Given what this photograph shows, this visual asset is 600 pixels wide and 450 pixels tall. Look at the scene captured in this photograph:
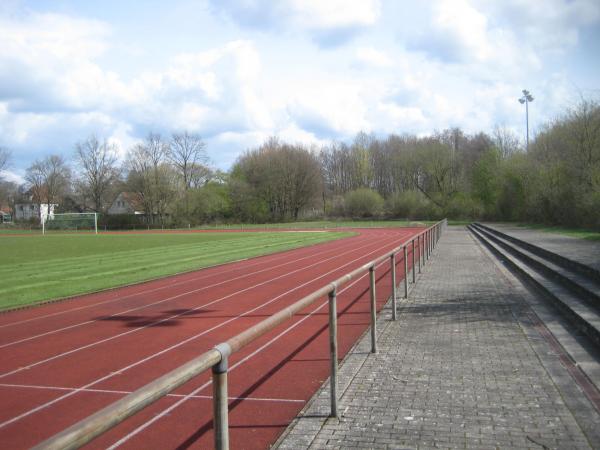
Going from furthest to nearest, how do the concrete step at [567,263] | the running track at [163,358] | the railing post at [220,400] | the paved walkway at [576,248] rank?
1. the paved walkway at [576,248]
2. the concrete step at [567,263]
3. the running track at [163,358]
4. the railing post at [220,400]

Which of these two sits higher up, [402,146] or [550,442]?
[402,146]

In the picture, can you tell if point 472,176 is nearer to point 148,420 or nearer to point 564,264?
point 564,264

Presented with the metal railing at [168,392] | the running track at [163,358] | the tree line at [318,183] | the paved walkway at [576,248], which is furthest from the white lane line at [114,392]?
the tree line at [318,183]

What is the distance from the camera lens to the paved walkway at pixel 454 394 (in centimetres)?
371

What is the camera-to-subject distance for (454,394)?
460 centimetres

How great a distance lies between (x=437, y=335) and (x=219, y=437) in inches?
203

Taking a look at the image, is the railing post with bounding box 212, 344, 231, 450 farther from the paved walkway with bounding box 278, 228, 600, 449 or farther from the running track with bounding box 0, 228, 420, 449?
the running track with bounding box 0, 228, 420, 449

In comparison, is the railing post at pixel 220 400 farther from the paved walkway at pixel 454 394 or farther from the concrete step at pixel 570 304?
the concrete step at pixel 570 304

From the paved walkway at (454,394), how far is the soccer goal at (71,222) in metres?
72.1

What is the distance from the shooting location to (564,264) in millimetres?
12125

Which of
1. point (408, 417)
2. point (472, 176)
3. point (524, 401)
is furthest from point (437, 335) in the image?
point (472, 176)

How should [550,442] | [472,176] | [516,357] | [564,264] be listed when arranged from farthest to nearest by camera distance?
[472,176] → [564,264] → [516,357] → [550,442]

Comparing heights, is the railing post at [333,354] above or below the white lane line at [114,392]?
above

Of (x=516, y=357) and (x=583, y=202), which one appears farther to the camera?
(x=583, y=202)
